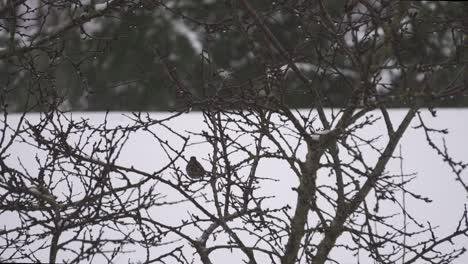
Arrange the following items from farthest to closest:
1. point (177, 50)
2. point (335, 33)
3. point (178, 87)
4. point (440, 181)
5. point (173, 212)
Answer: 1. point (177, 50)
2. point (440, 181)
3. point (173, 212)
4. point (178, 87)
5. point (335, 33)

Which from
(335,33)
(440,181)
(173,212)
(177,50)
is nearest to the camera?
(335,33)

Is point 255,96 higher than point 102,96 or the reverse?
the reverse

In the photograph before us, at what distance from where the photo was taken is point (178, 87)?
303cm

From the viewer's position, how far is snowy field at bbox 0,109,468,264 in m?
5.68

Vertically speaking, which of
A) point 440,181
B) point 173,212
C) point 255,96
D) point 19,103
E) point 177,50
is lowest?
point 255,96

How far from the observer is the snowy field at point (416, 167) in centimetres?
568

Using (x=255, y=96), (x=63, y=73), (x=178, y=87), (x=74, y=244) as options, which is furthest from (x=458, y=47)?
(x=63, y=73)

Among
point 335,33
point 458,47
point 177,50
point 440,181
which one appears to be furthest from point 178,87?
point 177,50

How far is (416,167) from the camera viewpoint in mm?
7109

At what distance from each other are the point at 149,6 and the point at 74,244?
10.00ft

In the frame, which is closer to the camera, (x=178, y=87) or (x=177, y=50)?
(x=178, y=87)

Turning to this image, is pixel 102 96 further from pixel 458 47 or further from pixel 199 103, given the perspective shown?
pixel 458 47

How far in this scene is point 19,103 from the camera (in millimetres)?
11672

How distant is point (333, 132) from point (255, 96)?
427mm
